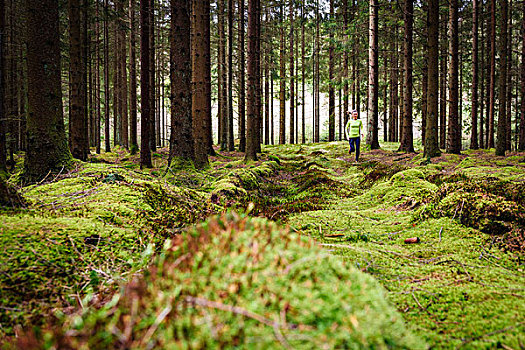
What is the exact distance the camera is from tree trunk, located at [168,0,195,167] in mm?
8953

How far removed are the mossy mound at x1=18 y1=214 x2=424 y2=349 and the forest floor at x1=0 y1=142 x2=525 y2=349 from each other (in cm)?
69

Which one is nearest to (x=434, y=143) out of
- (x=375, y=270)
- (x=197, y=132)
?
(x=197, y=132)

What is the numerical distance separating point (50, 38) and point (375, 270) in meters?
6.40

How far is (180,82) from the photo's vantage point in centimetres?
912

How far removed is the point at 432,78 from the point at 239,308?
13.7 m

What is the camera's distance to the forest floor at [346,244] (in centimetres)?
196

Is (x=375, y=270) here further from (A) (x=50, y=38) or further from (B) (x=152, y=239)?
(A) (x=50, y=38)

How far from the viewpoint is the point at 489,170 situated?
7.13 metres

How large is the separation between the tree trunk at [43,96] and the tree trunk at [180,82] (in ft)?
12.0

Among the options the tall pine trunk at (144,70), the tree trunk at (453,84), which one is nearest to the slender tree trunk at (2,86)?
the tall pine trunk at (144,70)

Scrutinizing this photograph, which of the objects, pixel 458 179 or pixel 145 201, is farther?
pixel 458 179

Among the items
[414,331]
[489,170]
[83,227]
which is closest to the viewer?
[414,331]

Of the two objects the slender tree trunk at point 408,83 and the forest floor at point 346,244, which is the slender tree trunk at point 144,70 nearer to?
the forest floor at point 346,244

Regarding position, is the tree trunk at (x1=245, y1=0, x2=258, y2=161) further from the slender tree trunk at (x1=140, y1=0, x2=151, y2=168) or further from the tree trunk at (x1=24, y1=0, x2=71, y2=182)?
the tree trunk at (x1=24, y1=0, x2=71, y2=182)
